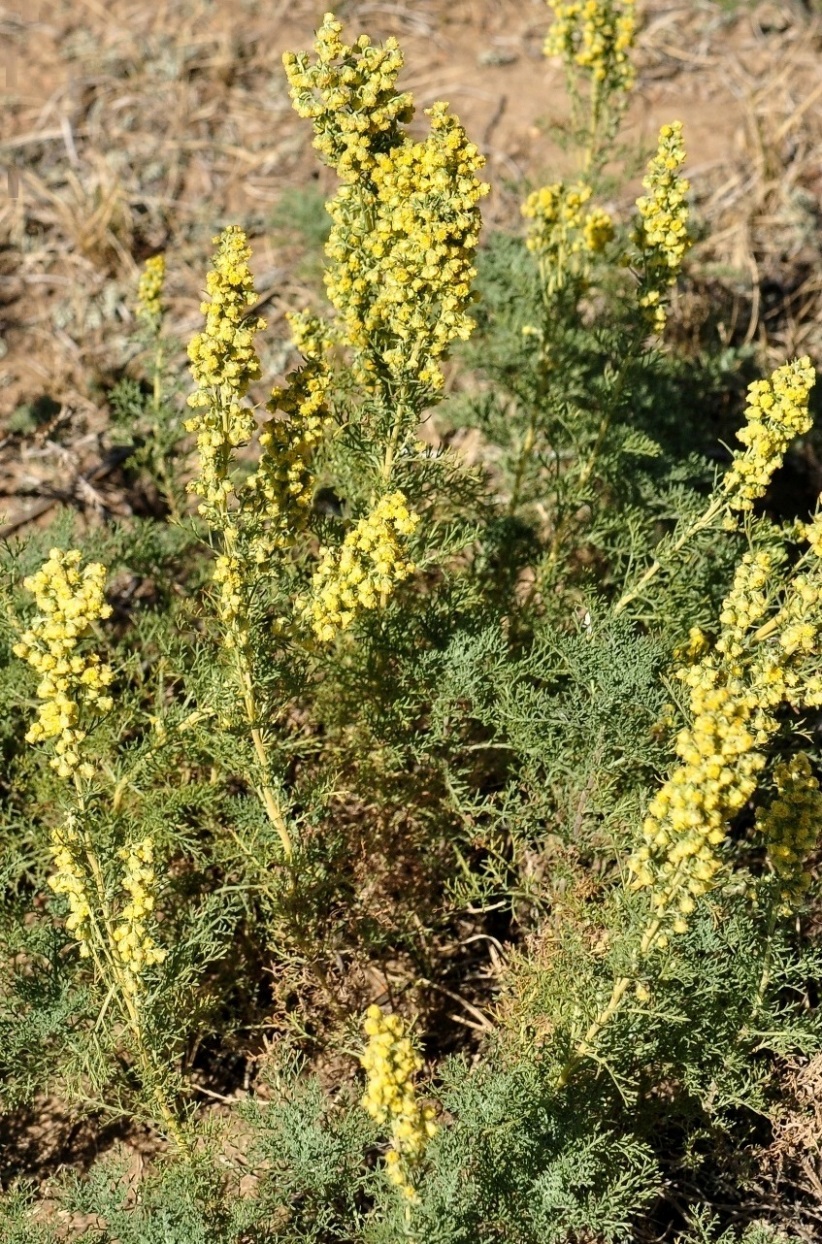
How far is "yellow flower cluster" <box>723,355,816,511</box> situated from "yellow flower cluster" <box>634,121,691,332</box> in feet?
2.03

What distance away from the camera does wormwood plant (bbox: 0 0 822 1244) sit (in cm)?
328

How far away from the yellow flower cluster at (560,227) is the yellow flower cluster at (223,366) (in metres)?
1.87

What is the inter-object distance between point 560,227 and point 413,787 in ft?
7.67

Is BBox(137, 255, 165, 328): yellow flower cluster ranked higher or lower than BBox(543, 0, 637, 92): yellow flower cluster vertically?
lower

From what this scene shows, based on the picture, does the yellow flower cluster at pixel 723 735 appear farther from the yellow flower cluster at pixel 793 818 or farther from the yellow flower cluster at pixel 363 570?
the yellow flower cluster at pixel 363 570

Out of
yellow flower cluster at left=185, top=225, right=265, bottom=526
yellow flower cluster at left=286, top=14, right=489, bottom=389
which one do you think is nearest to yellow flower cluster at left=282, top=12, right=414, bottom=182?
yellow flower cluster at left=286, top=14, right=489, bottom=389

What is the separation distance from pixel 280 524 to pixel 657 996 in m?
1.80

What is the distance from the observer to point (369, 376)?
3.86 m

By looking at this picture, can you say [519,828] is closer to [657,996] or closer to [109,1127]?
[657,996]

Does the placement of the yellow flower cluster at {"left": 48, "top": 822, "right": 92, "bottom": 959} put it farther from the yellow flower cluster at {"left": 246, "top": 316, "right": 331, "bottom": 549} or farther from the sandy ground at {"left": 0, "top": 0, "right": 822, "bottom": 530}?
the sandy ground at {"left": 0, "top": 0, "right": 822, "bottom": 530}

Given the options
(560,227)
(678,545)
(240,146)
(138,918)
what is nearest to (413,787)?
(678,545)

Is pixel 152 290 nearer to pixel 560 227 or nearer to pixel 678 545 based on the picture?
pixel 560 227

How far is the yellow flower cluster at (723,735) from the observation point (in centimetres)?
278

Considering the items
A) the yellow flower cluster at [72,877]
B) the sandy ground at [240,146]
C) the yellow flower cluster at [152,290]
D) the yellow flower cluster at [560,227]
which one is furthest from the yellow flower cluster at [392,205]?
the sandy ground at [240,146]
